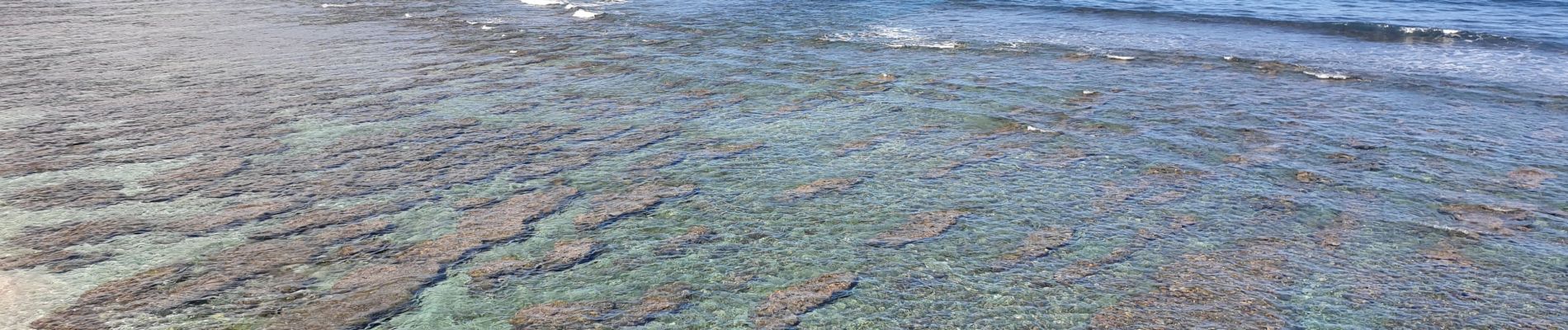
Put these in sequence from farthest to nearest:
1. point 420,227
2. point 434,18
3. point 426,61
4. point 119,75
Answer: point 434,18 → point 426,61 → point 119,75 → point 420,227

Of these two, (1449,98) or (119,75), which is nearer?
(1449,98)

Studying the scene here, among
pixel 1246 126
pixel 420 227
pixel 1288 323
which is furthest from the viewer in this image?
pixel 1246 126

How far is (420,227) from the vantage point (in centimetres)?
311

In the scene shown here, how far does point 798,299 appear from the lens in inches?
102

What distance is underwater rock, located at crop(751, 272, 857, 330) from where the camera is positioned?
247 centimetres

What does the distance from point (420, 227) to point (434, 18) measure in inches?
236

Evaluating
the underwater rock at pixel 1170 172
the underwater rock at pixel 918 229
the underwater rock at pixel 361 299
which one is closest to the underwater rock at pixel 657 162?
the underwater rock at pixel 918 229

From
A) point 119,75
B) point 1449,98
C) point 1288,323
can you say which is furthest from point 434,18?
point 1288,323

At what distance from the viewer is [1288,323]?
2.45 metres

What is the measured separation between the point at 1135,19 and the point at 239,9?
6.96m

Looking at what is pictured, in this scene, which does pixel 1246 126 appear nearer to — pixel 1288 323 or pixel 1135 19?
pixel 1288 323

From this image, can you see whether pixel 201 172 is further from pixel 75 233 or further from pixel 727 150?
pixel 727 150

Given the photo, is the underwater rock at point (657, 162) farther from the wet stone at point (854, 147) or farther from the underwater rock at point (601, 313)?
the underwater rock at point (601, 313)

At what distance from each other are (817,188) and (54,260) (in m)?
1.98
